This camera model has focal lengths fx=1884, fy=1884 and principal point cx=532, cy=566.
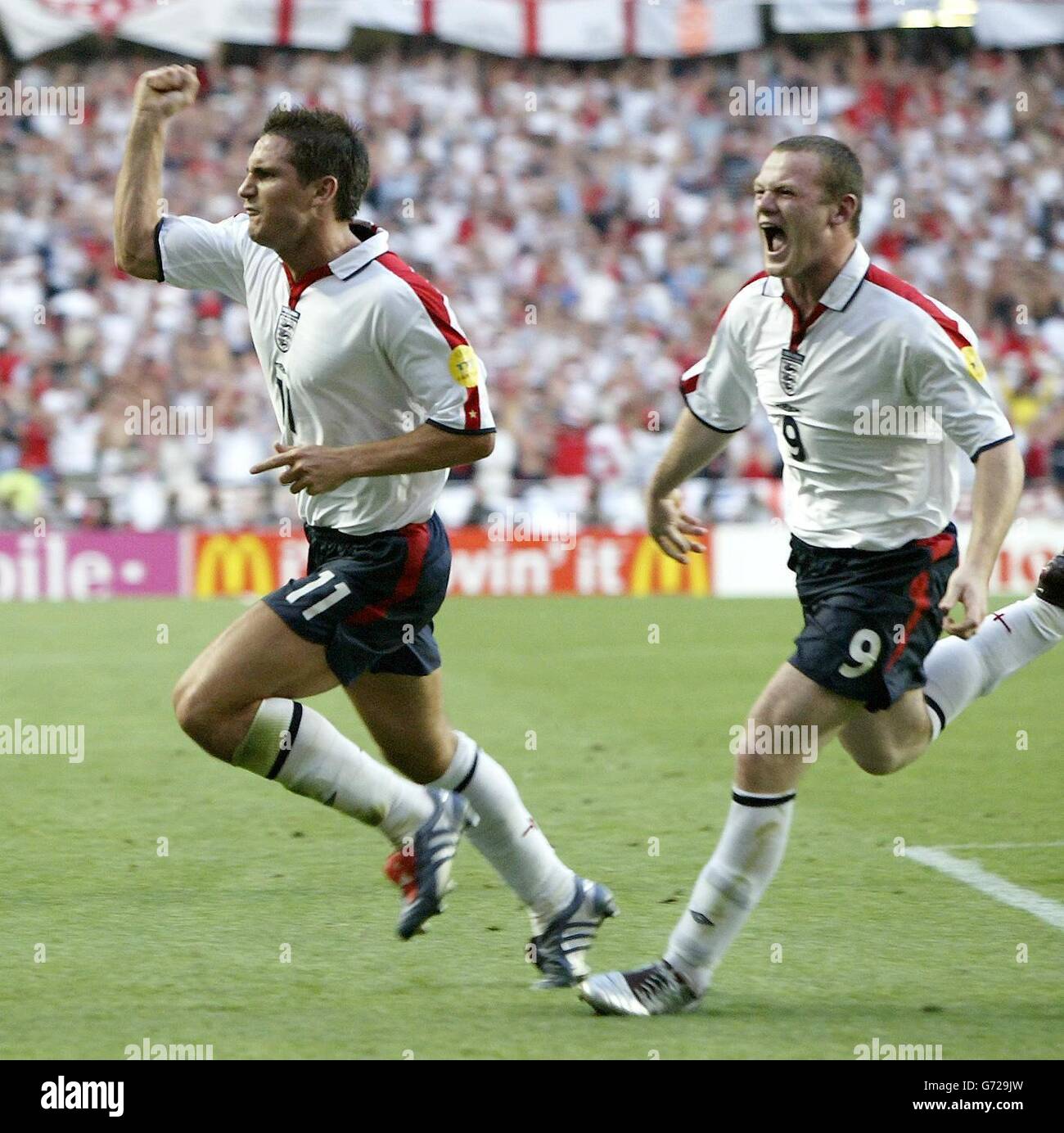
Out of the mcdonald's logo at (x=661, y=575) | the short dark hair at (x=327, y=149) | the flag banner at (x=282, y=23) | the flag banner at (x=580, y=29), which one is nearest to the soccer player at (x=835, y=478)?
the short dark hair at (x=327, y=149)

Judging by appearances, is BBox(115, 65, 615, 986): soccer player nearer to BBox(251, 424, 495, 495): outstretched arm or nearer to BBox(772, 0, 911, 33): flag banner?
BBox(251, 424, 495, 495): outstretched arm

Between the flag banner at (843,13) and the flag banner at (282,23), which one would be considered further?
the flag banner at (843,13)

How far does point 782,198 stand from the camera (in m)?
4.36

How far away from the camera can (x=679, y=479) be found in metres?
5.00

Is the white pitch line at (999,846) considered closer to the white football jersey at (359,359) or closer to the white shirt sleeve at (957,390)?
the white shirt sleeve at (957,390)

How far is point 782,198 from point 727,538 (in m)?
12.4

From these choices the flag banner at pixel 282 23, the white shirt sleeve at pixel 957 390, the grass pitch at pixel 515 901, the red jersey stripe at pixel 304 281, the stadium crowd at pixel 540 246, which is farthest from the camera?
the flag banner at pixel 282 23

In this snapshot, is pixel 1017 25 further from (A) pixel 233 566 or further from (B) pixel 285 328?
(B) pixel 285 328

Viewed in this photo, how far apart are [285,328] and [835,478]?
1412 millimetres

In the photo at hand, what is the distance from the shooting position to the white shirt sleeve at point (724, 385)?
15.8 feet

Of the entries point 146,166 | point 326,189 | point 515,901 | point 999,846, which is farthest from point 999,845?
point 146,166

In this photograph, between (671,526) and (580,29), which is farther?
(580,29)
